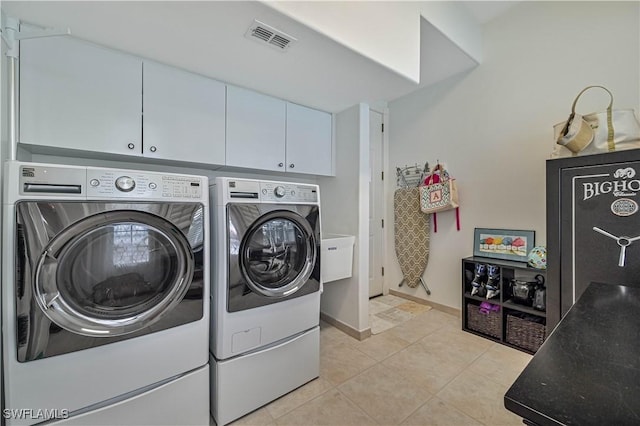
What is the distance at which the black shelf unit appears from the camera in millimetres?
2129

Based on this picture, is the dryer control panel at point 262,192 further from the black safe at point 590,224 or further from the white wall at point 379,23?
the black safe at point 590,224

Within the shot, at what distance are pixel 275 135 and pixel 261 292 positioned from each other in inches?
49.7

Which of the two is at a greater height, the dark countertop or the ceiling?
the ceiling

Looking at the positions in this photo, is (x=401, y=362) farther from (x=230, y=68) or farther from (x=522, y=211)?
(x=230, y=68)

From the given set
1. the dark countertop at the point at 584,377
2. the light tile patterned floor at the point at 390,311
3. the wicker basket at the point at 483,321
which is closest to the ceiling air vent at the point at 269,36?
the dark countertop at the point at 584,377

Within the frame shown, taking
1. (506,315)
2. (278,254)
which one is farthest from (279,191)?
(506,315)

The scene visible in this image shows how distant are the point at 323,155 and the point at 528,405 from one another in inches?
88.3

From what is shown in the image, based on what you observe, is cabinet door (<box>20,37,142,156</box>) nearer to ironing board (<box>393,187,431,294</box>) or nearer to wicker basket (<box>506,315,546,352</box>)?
ironing board (<box>393,187,431,294</box>)

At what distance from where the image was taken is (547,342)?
59cm

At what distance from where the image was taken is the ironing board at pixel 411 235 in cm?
308

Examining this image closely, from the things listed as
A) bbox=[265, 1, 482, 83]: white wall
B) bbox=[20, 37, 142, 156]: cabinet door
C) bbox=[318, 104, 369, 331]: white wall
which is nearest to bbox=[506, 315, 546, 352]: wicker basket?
bbox=[318, 104, 369, 331]: white wall

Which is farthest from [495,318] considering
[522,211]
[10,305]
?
[10,305]

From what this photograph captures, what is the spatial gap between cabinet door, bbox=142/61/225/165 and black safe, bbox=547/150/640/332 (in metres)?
2.15

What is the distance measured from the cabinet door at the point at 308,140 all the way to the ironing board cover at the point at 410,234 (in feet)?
3.92
